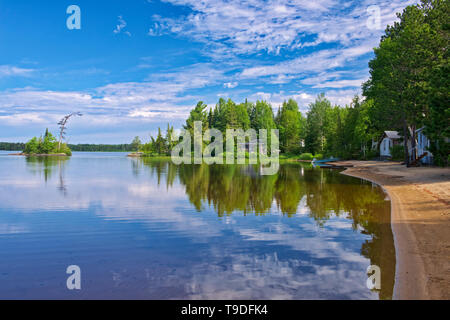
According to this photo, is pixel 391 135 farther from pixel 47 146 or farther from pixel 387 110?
pixel 47 146

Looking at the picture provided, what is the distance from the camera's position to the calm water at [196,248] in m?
6.57

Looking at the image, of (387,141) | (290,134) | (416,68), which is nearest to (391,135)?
(387,141)

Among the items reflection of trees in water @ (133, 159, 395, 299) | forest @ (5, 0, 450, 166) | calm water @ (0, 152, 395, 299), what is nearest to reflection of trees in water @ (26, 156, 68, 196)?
calm water @ (0, 152, 395, 299)

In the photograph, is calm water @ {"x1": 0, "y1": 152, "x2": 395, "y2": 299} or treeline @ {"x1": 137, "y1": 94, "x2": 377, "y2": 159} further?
treeline @ {"x1": 137, "y1": 94, "x2": 377, "y2": 159}

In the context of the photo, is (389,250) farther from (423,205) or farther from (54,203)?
(54,203)

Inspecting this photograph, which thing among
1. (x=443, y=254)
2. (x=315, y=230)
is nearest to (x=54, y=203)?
(x=315, y=230)

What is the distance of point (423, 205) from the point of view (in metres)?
14.6

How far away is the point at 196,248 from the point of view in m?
9.27

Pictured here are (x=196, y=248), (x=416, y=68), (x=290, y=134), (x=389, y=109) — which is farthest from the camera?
(x=290, y=134)

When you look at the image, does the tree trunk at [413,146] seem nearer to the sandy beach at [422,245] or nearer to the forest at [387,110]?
the forest at [387,110]

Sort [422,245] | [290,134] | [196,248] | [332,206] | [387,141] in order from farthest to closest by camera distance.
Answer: [290,134], [387,141], [332,206], [196,248], [422,245]

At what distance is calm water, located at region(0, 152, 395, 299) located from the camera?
21.5ft

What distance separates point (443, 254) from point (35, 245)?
10568mm
